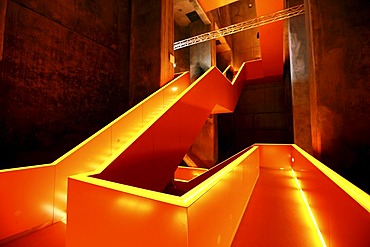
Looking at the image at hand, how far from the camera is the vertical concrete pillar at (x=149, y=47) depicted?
6258mm

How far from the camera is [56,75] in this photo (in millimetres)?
4895

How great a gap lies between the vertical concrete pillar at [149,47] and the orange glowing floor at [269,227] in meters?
4.65

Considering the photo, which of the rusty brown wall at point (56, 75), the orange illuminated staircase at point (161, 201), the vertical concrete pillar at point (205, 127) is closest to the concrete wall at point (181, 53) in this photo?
the vertical concrete pillar at point (205, 127)

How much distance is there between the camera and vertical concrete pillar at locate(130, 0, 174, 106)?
6.26 meters

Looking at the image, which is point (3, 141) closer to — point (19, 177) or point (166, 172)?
point (19, 177)

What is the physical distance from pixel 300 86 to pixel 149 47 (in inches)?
220

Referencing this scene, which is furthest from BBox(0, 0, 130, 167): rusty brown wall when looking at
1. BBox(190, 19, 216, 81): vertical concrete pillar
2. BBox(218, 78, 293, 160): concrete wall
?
BBox(218, 78, 293, 160): concrete wall

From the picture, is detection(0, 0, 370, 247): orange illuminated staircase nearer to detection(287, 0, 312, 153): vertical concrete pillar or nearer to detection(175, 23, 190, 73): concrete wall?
detection(287, 0, 312, 153): vertical concrete pillar

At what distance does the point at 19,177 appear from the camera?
7.43 feet

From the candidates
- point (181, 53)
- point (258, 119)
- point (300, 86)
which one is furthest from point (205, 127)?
point (181, 53)

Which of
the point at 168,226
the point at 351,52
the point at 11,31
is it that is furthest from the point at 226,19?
the point at 168,226

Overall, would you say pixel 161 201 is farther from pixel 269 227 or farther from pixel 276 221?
pixel 276 221

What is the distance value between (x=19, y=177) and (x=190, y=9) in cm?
1123

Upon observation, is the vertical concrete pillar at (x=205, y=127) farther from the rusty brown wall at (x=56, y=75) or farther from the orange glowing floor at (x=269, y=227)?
the orange glowing floor at (x=269, y=227)
